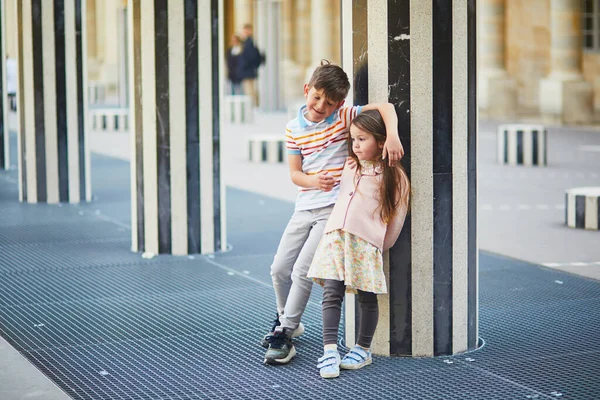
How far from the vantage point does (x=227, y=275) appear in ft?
25.7

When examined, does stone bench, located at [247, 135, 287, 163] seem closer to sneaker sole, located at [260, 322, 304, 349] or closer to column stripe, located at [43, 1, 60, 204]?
column stripe, located at [43, 1, 60, 204]

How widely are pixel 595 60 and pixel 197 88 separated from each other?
53.7 ft

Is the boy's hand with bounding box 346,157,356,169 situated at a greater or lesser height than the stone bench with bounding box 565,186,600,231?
greater

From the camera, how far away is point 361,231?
5.11 metres

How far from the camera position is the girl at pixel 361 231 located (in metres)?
5.10

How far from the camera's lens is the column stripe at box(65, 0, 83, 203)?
38.9 feet

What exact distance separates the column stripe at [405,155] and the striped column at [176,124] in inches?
139

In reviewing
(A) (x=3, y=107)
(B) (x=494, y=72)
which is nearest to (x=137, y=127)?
(A) (x=3, y=107)

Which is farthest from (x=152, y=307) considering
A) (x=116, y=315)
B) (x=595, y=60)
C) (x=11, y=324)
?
(x=595, y=60)

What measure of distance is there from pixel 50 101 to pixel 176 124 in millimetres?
3765

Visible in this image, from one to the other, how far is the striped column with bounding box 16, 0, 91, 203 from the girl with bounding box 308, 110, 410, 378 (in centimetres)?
717

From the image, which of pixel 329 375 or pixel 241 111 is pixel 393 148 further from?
pixel 241 111

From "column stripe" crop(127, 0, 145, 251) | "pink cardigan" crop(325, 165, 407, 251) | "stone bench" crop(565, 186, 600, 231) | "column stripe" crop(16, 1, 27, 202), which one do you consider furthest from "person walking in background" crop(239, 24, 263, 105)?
"pink cardigan" crop(325, 165, 407, 251)

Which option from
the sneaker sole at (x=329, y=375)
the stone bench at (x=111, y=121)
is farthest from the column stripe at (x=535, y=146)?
the sneaker sole at (x=329, y=375)
